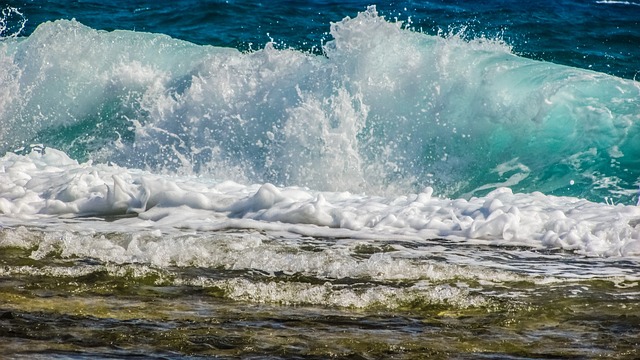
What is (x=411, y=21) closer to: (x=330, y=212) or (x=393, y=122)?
(x=393, y=122)

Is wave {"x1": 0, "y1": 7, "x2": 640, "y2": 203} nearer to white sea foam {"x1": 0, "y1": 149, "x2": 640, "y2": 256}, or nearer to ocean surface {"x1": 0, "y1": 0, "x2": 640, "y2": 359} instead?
ocean surface {"x1": 0, "y1": 0, "x2": 640, "y2": 359}

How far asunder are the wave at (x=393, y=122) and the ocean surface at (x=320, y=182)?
0.02 m

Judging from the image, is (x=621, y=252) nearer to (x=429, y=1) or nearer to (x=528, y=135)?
(x=528, y=135)

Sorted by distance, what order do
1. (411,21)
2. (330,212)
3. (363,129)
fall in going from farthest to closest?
(411,21) → (363,129) → (330,212)

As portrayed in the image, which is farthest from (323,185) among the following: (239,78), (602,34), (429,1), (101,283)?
(429,1)

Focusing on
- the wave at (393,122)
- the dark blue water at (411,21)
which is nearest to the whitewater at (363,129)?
the wave at (393,122)

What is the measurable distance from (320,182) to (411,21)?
5.89m

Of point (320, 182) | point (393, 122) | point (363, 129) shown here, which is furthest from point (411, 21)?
point (320, 182)

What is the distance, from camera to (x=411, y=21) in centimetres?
1370

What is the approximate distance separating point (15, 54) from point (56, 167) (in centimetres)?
385

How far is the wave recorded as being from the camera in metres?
8.55

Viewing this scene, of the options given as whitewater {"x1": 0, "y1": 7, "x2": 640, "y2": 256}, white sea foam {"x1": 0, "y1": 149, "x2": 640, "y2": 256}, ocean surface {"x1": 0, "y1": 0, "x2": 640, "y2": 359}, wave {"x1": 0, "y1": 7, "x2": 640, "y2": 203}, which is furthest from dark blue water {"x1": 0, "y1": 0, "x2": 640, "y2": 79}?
white sea foam {"x1": 0, "y1": 149, "x2": 640, "y2": 256}

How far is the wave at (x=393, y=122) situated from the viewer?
855cm

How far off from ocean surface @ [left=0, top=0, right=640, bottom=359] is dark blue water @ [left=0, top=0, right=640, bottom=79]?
0.05 meters
